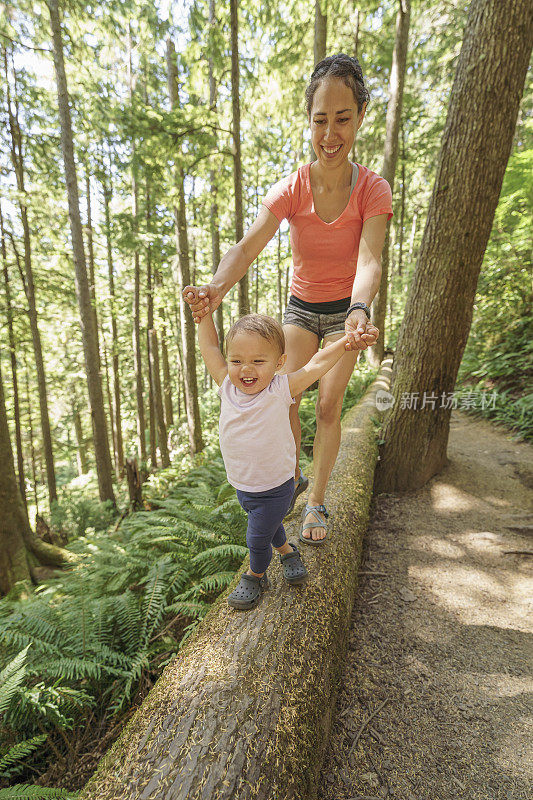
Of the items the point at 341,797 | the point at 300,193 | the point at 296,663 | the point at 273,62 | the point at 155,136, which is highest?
the point at 273,62

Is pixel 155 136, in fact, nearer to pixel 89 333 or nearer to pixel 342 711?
pixel 89 333

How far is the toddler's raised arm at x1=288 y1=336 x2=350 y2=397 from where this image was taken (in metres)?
1.78

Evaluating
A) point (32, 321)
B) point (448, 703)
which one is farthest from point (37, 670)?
point (32, 321)

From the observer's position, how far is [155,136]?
6.14 metres

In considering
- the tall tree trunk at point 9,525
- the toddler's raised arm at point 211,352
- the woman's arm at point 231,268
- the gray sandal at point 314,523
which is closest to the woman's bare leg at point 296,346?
the gray sandal at point 314,523

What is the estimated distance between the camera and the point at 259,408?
1.78 metres

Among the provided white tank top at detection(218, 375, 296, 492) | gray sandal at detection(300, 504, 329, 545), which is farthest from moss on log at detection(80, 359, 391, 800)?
white tank top at detection(218, 375, 296, 492)

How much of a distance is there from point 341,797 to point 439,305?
408cm

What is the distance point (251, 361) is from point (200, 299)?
1.30 feet

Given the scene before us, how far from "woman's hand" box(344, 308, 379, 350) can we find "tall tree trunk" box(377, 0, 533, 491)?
2793mm

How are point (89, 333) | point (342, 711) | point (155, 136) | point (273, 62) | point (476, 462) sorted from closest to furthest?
point (342, 711) → point (476, 462) → point (155, 136) → point (273, 62) → point (89, 333)

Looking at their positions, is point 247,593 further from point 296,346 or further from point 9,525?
point 9,525

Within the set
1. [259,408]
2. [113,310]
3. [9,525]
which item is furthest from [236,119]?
[113,310]

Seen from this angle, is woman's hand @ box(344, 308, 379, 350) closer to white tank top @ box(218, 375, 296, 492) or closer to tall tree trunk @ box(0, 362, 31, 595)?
white tank top @ box(218, 375, 296, 492)
